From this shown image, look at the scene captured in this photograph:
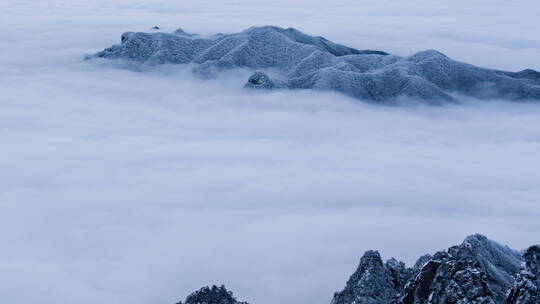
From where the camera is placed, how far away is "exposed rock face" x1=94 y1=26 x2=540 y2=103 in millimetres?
28547

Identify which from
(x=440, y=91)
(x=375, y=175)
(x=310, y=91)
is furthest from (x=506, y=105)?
Answer: (x=375, y=175)

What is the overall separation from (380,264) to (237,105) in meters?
22.8

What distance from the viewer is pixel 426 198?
54.6 ft

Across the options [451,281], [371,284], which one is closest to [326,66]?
[371,284]

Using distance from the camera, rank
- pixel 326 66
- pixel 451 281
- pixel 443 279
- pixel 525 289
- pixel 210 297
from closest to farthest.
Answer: pixel 525 289 → pixel 451 281 → pixel 443 279 → pixel 210 297 → pixel 326 66

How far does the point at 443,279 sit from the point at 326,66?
24614 mm

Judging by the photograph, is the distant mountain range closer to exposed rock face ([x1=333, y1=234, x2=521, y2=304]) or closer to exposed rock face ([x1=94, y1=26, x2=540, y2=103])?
exposed rock face ([x1=333, y1=234, x2=521, y2=304])

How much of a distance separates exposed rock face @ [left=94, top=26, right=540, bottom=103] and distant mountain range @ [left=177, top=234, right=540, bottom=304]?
2055 centimetres

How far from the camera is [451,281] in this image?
6.70 meters

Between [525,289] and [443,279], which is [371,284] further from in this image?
[525,289]

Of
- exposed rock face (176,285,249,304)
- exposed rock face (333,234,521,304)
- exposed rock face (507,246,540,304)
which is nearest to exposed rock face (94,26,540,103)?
exposed rock face (333,234,521,304)

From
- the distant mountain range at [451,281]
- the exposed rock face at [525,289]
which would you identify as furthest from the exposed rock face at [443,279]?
the exposed rock face at [525,289]

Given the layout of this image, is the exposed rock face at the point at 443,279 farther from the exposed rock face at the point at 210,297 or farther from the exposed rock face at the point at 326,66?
the exposed rock face at the point at 326,66

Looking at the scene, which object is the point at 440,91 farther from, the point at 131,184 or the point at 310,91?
the point at 131,184
